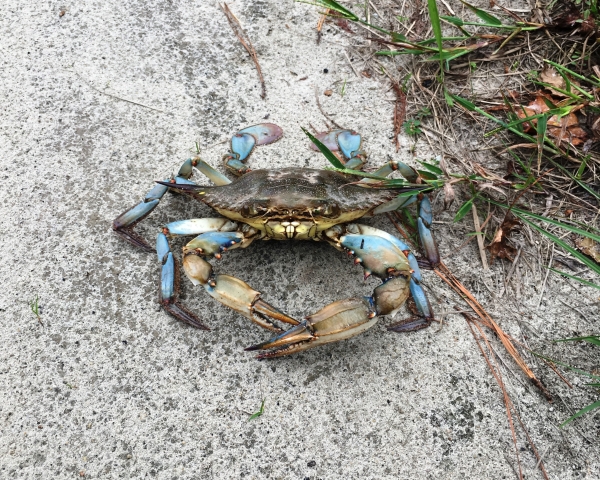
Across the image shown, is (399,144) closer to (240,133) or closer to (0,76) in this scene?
(240,133)

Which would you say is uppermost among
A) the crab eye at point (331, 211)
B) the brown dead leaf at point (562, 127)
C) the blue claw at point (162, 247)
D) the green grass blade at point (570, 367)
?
the brown dead leaf at point (562, 127)

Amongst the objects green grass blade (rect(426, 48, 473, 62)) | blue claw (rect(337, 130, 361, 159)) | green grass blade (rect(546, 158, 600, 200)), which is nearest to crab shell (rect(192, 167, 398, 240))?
blue claw (rect(337, 130, 361, 159))

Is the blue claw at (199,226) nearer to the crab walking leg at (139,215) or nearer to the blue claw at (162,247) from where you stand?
the blue claw at (162,247)

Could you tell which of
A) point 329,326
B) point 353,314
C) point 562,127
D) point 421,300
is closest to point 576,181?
point 562,127

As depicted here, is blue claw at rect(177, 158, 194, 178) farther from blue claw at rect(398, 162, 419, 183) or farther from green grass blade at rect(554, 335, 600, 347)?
green grass blade at rect(554, 335, 600, 347)

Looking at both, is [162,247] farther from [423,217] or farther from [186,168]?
[423,217]

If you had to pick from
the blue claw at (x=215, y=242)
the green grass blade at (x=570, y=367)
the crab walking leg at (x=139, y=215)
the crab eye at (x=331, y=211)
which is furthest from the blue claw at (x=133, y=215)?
the green grass blade at (x=570, y=367)

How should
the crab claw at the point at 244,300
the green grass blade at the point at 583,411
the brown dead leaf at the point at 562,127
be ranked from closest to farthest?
the green grass blade at the point at 583,411 → the crab claw at the point at 244,300 → the brown dead leaf at the point at 562,127
